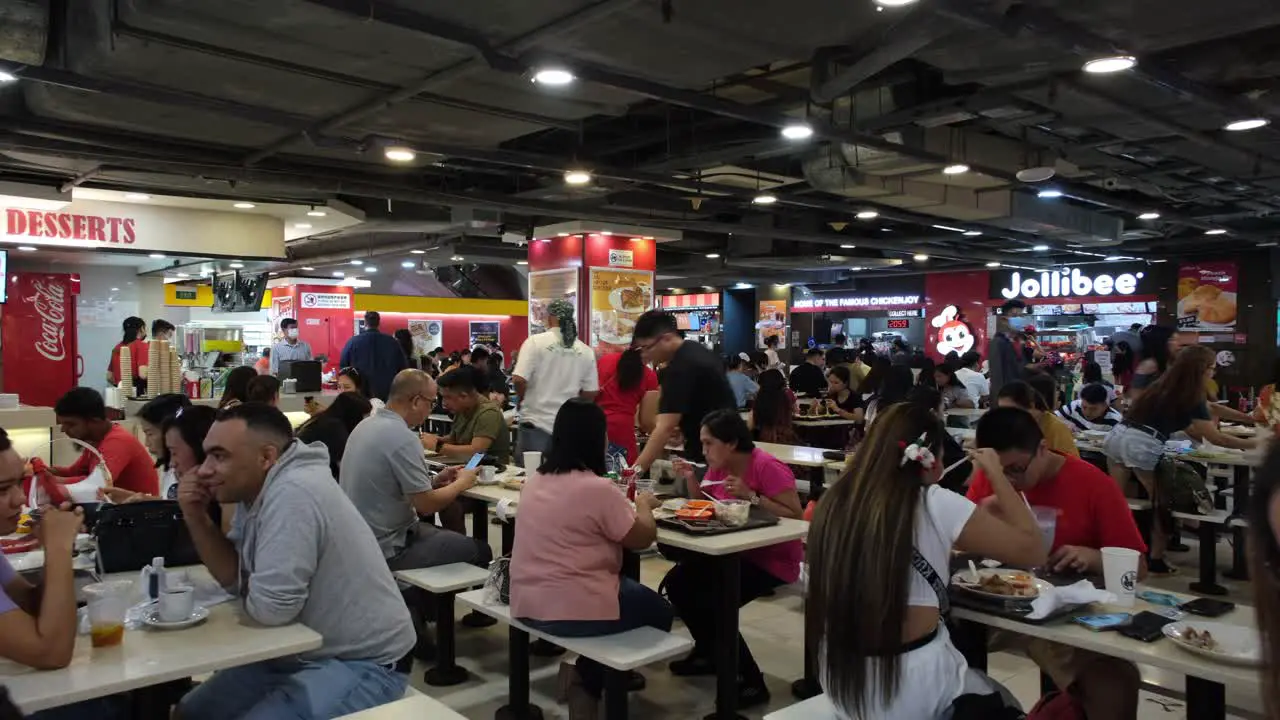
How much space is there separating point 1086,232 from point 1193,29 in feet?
25.2

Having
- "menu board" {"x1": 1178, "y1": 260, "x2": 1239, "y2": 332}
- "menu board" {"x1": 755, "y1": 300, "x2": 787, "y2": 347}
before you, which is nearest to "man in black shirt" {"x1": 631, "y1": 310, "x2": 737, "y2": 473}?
"menu board" {"x1": 1178, "y1": 260, "x2": 1239, "y2": 332}

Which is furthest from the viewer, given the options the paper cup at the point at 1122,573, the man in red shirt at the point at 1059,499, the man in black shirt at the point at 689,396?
the man in black shirt at the point at 689,396

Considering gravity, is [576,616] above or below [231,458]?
below

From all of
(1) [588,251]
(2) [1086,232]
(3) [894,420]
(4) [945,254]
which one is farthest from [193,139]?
(4) [945,254]

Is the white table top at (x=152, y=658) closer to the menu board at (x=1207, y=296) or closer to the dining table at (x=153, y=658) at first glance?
the dining table at (x=153, y=658)

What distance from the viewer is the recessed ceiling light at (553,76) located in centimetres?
464

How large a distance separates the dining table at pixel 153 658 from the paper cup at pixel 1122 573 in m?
2.27

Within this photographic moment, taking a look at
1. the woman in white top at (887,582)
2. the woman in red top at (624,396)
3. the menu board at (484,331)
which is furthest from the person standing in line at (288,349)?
the woman in white top at (887,582)

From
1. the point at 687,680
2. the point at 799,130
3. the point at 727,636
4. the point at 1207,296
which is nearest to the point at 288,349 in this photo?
the point at 799,130

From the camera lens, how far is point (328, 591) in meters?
2.47

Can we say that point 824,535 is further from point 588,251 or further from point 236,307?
point 236,307

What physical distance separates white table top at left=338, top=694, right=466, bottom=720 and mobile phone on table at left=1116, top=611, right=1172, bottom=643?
174 cm

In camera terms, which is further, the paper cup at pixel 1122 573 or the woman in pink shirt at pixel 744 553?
the woman in pink shirt at pixel 744 553

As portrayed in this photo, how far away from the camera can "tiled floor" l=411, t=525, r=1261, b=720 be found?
394 cm
